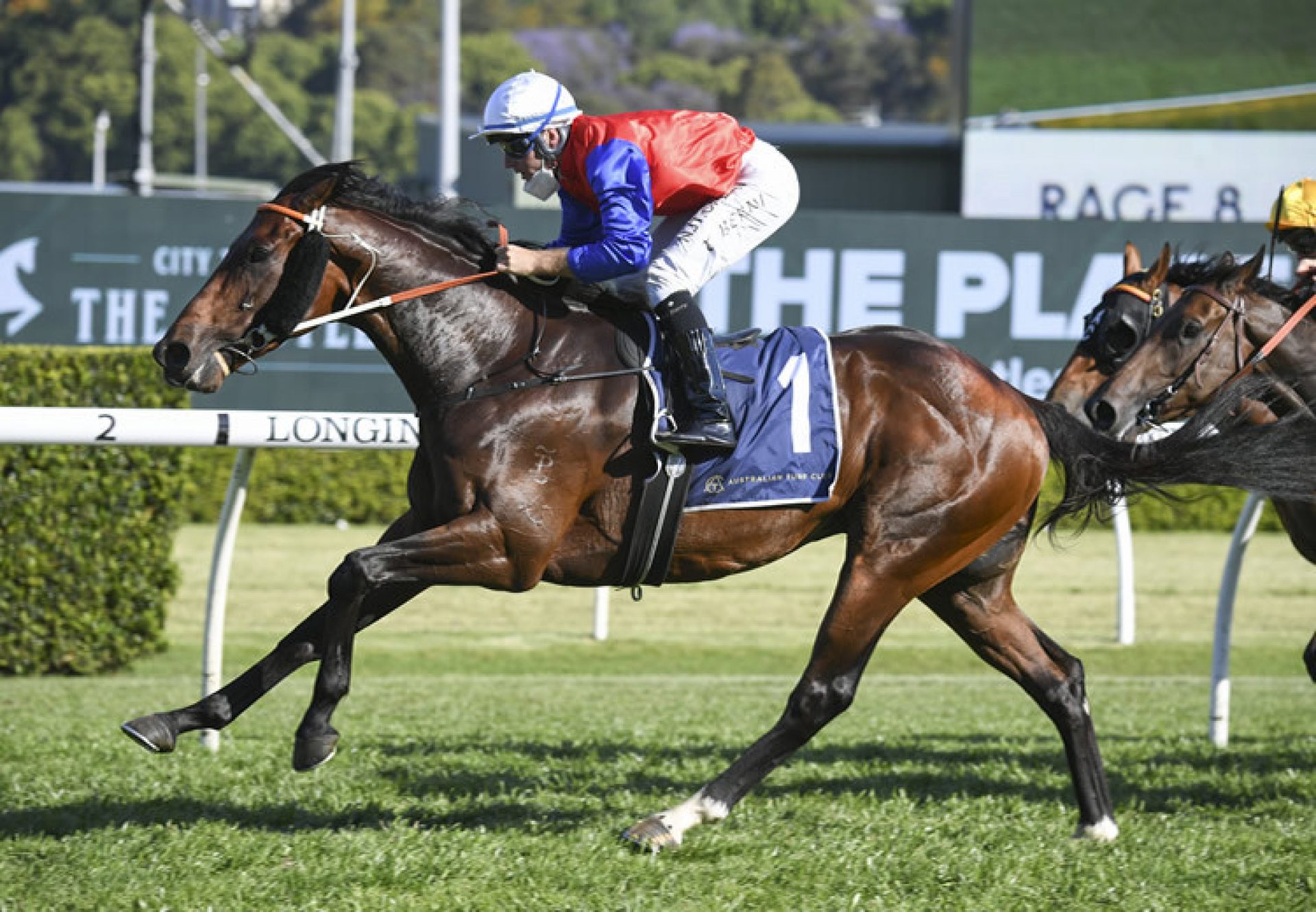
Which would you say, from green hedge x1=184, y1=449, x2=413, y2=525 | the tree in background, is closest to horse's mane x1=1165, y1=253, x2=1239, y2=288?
green hedge x1=184, y1=449, x2=413, y2=525

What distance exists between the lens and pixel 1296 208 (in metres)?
5.47

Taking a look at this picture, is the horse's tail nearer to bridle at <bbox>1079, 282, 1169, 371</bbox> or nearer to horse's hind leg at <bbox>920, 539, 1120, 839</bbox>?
horse's hind leg at <bbox>920, 539, 1120, 839</bbox>

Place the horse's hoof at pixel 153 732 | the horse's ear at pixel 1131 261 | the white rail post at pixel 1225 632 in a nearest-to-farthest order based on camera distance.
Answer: the horse's hoof at pixel 153 732 → the white rail post at pixel 1225 632 → the horse's ear at pixel 1131 261

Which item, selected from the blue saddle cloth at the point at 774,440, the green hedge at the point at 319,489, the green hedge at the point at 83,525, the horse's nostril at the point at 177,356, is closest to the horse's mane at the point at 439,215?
the blue saddle cloth at the point at 774,440

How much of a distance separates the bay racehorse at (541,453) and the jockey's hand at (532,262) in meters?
0.11

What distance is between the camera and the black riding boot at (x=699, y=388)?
412 centimetres

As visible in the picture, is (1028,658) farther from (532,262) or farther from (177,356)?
(177,356)

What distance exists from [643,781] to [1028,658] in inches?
51.8

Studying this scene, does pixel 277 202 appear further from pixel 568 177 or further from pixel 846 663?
pixel 846 663

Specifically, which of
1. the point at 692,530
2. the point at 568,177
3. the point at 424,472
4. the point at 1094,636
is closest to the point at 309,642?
the point at 424,472

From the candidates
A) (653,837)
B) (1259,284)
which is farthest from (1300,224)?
(653,837)

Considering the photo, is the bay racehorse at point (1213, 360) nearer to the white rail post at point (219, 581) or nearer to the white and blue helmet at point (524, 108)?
the white and blue helmet at point (524, 108)

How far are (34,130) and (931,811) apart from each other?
2704 inches

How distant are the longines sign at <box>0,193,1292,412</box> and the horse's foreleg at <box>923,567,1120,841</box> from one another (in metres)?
6.41
